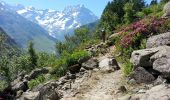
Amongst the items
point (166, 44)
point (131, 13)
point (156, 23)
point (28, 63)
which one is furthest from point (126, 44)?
point (28, 63)

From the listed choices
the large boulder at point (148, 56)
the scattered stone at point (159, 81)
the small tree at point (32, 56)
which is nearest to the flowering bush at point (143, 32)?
the large boulder at point (148, 56)

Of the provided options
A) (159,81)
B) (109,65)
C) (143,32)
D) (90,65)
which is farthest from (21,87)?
(159,81)

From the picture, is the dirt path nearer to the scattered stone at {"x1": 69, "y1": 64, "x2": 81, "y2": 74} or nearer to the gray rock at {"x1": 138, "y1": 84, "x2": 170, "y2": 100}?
the scattered stone at {"x1": 69, "y1": 64, "x2": 81, "y2": 74}

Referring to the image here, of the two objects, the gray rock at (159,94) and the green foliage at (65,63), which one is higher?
the green foliage at (65,63)

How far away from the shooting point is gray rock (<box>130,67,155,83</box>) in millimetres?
24219

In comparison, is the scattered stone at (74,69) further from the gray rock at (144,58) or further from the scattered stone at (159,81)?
the scattered stone at (159,81)

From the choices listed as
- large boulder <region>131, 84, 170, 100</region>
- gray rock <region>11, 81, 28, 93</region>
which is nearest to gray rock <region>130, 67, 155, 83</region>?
large boulder <region>131, 84, 170, 100</region>

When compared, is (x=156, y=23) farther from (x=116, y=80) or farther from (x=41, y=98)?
(x=41, y=98)

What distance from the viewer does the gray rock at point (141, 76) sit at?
79.5ft

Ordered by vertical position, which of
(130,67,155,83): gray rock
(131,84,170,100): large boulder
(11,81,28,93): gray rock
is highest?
(130,67,155,83): gray rock

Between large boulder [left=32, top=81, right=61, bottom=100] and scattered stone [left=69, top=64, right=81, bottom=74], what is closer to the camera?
large boulder [left=32, top=81, right=61, bottom=100]

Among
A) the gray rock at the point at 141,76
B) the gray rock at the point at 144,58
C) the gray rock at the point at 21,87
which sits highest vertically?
the gray rock at the point at 144,58

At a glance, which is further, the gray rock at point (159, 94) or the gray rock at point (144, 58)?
the gray rock at point (144, 58)

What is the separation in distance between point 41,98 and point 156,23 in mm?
14034
